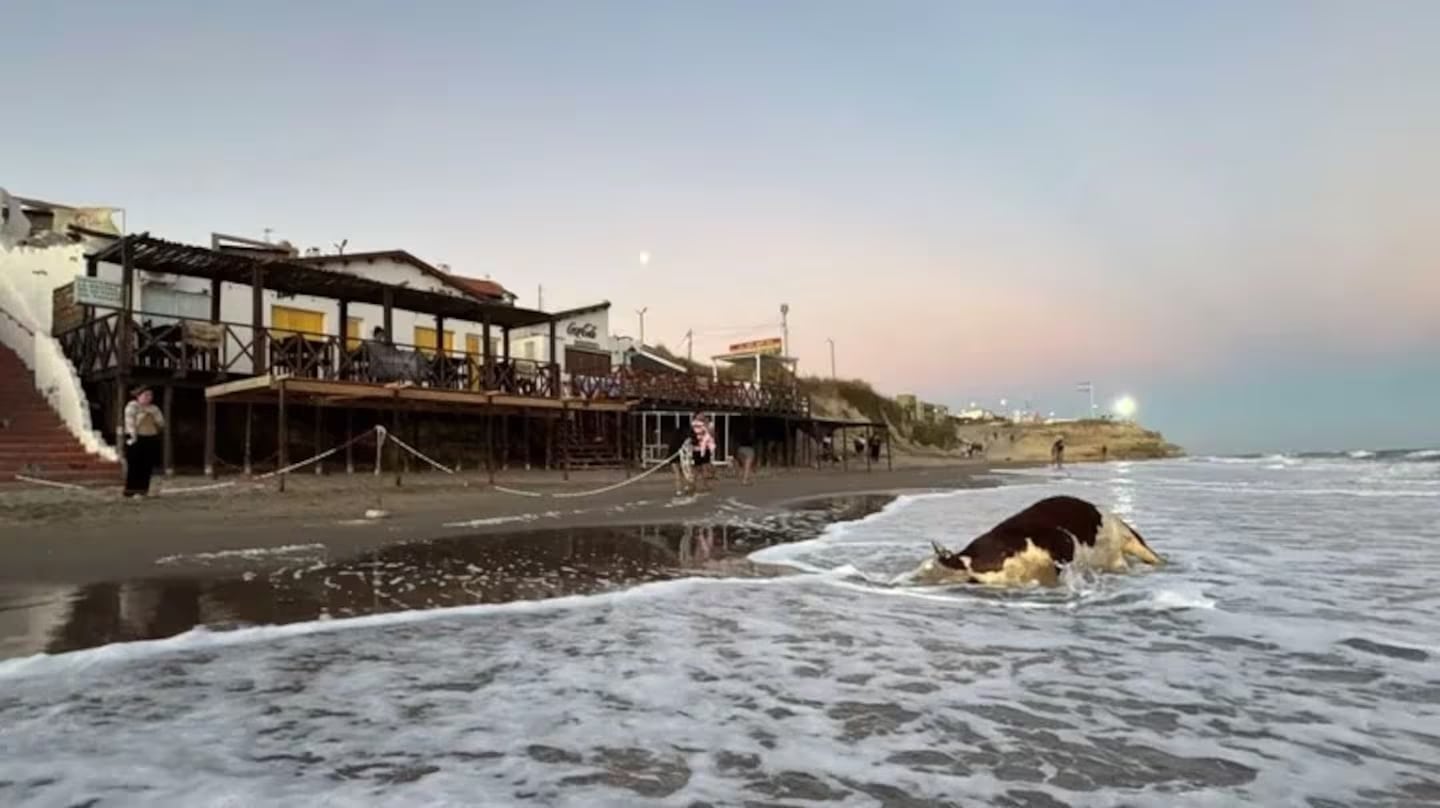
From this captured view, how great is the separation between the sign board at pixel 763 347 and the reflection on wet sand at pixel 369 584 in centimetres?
3743

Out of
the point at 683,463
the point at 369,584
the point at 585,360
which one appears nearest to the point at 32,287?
the point at 683,463

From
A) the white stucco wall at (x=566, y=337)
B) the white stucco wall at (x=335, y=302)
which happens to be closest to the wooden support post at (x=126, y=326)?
the white stucco wall at (x=335, y=302)

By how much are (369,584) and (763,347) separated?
142 feet

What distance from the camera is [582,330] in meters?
34.6

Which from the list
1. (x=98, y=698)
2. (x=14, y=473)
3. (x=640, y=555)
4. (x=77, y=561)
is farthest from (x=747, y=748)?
(x=14, y=473)

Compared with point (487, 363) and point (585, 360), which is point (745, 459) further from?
point (585, 360)

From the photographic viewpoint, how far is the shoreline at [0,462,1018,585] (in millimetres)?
8836

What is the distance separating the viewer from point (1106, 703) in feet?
14.7

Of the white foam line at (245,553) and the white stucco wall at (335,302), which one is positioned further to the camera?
the white stucco wall at (335,302)

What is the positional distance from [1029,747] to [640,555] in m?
6.90

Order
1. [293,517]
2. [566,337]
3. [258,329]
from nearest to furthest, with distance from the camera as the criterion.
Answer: [293,517]
[258,329]
[566,337]

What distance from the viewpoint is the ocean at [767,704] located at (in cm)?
334

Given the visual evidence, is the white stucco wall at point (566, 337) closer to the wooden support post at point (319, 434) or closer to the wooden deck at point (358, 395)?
the wooden deck at point (358, 395)

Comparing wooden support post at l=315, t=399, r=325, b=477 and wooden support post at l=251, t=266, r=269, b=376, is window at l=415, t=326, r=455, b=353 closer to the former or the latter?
wooden support post at l=315, t=399, r=325, b=477
